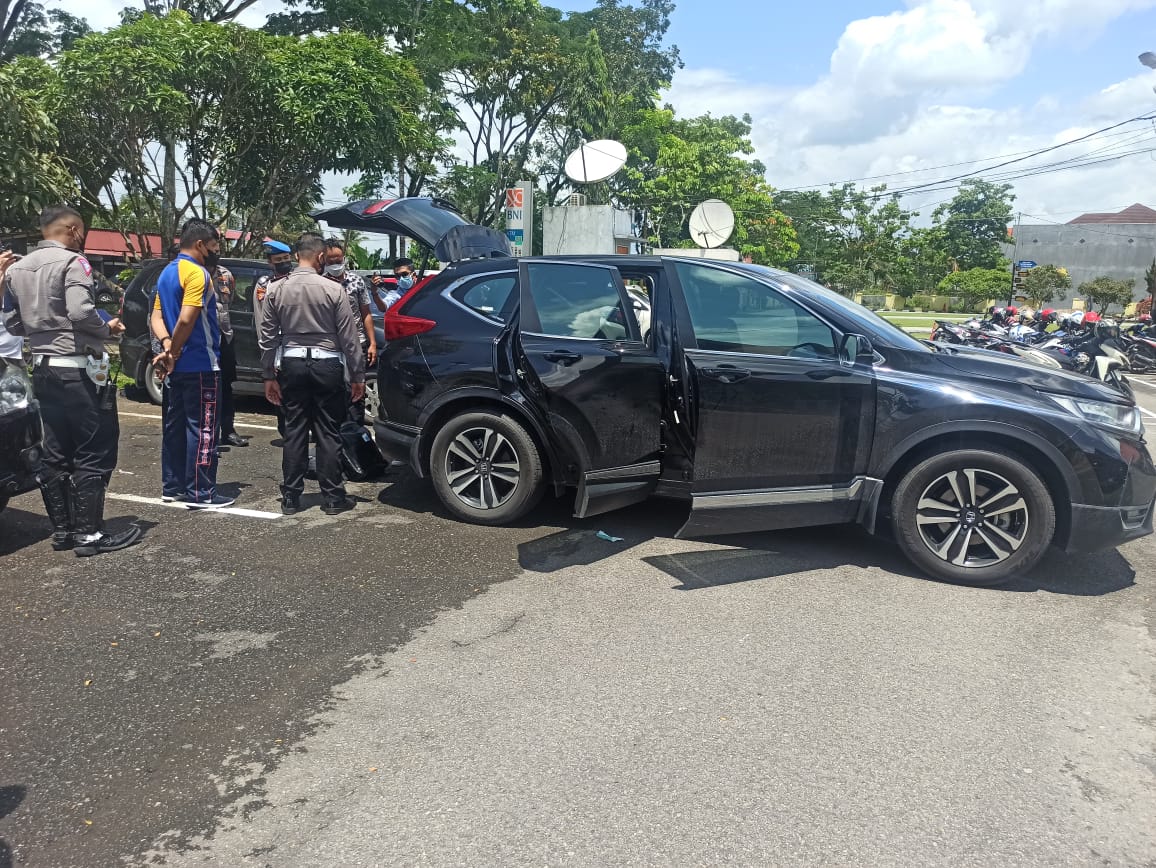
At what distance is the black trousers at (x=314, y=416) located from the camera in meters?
5.34

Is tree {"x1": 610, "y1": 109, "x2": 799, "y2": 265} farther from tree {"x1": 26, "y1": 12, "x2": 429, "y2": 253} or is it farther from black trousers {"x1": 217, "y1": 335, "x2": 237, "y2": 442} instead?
black trousers {"x1": 217, "y1": 335, "x2": 237, "y2": 442}

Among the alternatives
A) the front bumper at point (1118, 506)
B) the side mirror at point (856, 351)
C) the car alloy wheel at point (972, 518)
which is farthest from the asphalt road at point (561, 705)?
the side mirror at point (856, 351)

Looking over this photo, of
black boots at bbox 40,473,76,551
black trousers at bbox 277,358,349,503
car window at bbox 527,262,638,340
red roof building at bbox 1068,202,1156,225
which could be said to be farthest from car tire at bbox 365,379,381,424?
red roof building at bbox 1068,202,1156,225

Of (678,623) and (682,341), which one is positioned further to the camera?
(682,341)

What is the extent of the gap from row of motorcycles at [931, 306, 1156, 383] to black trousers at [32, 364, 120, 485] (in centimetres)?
1010

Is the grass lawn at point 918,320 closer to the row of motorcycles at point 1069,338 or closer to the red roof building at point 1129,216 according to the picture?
the row of motorcycles at point 1069,338

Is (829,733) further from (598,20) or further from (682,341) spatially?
(598,20)

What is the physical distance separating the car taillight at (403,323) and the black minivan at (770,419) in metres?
0.22

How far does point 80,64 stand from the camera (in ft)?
41.9

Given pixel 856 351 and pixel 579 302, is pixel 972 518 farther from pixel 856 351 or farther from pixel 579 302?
pixel 579 302

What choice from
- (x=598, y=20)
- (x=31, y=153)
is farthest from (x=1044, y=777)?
(x=598, y=20)

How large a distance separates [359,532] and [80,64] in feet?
37.9

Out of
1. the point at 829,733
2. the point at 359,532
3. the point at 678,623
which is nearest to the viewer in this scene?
the point at 829,733

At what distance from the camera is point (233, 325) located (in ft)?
28.2
